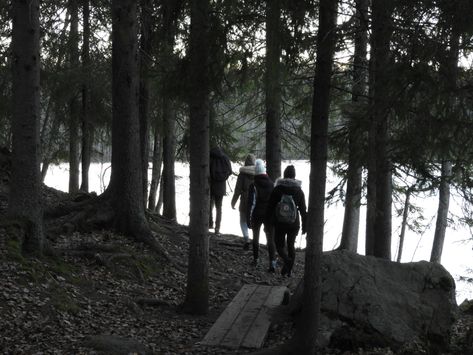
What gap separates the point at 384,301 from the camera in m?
6.50

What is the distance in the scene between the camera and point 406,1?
5.30 m

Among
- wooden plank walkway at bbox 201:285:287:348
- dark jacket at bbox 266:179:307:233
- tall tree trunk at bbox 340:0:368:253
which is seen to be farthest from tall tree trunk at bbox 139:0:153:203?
wooden plank walkway at bbox 201:285:287:348

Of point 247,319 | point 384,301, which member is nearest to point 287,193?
point 247,319

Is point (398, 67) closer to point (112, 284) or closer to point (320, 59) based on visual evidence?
point (320, 59)

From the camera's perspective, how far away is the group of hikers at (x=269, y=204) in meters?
8.92

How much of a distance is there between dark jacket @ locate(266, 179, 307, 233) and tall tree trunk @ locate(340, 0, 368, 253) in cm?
82

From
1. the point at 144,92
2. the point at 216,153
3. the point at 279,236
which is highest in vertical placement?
the point at 144,92

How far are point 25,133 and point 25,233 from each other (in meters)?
1.31

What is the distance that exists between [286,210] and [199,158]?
246 cm

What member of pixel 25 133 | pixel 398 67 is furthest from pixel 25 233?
pixel 398 67

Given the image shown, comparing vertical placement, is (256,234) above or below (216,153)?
below

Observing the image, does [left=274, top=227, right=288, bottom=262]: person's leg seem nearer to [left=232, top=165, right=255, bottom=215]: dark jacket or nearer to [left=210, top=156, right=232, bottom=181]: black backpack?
[left=232, top=165, right=255, bottom=215]: dark jacket

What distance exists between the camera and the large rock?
628cm

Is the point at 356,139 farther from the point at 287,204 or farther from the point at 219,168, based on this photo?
the point at 219,168
